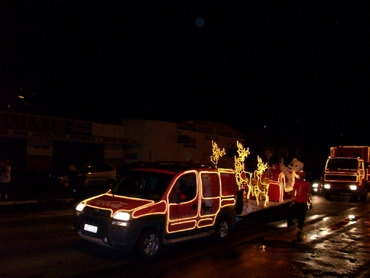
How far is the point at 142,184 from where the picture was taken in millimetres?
9664

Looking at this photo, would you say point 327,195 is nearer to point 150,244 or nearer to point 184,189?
point 184,189

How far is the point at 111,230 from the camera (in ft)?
26.2

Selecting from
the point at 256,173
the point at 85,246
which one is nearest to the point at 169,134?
the point at 256,173

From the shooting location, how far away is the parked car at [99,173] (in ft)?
81.0

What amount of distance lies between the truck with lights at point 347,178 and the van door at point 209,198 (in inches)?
638

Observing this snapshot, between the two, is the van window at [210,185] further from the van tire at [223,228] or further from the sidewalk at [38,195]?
the sidewalk at [38,195]

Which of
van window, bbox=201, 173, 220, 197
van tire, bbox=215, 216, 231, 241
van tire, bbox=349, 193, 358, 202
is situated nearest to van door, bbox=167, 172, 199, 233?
van window, bbox=201, 173, 220, 197

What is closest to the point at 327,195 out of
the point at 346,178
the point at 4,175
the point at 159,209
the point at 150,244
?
the point at 346,178

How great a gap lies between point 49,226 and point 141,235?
4.70m

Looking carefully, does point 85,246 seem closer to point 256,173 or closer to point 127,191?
point 127,191

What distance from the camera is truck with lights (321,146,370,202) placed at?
24359 mm

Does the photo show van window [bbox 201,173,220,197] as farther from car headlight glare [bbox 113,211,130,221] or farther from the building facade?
the building facade

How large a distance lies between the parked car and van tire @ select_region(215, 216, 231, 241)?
1492cm

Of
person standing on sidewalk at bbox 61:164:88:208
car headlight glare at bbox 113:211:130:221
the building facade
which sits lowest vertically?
car headlight glare at bbox 113:211:130:221
